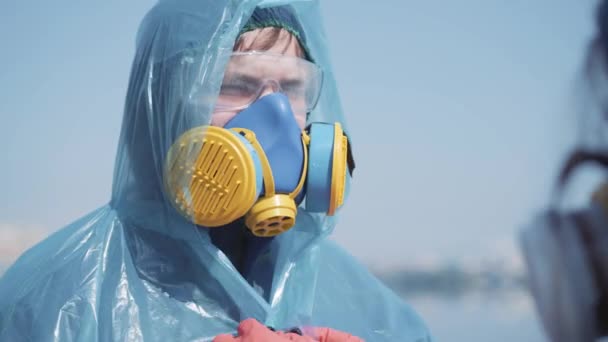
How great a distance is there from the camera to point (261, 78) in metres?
2.16

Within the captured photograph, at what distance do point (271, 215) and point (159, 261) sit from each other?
0.29m

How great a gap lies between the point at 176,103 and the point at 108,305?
46 cm

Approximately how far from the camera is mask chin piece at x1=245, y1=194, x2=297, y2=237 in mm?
1994

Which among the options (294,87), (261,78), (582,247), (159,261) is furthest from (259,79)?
(582,247)

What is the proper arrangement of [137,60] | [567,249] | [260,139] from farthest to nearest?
[137,60], [260,139], [567,249]

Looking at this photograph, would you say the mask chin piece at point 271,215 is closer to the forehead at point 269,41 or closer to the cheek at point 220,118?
the cheek at point 220,118

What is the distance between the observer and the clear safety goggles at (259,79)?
2141 millimetres

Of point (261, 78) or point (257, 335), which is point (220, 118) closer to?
point (261, 78)

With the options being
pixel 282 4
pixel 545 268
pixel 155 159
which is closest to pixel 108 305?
pixel 155 159

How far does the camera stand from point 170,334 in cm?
196

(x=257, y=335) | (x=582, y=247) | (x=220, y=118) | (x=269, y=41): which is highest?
(x=582, y=247)

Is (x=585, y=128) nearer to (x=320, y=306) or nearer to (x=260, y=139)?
(x=260, y=139)

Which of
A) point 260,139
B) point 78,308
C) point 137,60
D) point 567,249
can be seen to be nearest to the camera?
point 567,249

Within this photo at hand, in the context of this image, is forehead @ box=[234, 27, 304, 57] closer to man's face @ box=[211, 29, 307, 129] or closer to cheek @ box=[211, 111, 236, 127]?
Answer: man's face @ box=[211, 29, 307, 129]
